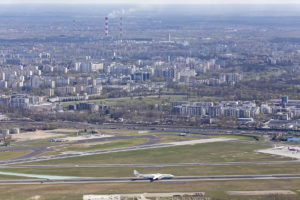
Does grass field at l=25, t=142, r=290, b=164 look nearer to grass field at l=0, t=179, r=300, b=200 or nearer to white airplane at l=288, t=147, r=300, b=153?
white airplane at l=288, t=147, r=300, b=153

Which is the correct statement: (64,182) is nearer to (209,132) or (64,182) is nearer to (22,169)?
(22,169)

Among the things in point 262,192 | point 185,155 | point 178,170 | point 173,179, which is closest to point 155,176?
point 173,179

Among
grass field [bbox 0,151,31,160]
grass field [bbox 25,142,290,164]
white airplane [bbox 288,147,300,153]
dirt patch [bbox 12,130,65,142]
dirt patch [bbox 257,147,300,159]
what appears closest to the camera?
grass field [bbox 25,142,290,164]

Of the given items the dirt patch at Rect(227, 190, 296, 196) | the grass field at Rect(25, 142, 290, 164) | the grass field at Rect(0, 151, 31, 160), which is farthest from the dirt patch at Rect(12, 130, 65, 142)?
the dirt patch at Rect(227, 190, 296, 196)

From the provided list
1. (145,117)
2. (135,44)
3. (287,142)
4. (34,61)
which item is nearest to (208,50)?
(135,44)

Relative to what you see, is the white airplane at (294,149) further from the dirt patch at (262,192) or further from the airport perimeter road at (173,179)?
the dirt patch at (262,192)

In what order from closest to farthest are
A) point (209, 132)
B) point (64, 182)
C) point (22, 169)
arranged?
1. point (64, 182)
2. point (22, 169)
3. point (209, 132)
